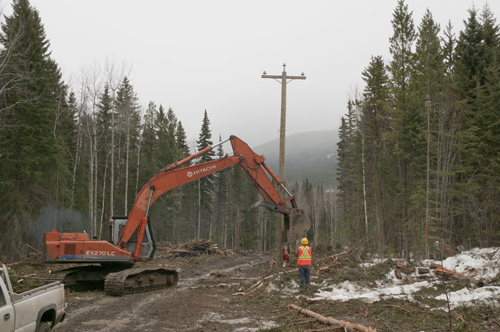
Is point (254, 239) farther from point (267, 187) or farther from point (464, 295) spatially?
point (464, 295)

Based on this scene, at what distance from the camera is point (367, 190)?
2917 centimetres

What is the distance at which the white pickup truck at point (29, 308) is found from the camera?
543 cm

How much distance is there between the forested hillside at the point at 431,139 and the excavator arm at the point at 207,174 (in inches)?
360

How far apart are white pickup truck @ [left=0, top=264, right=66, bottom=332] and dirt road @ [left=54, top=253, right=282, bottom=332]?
1.38 meters

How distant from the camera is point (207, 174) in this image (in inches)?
549

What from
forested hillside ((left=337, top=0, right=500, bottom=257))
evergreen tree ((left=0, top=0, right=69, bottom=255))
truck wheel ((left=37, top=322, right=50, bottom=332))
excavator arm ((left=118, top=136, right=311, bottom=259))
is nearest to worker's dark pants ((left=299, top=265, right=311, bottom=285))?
excavator arm ((left=118, top=136, right=311, bottom=259))

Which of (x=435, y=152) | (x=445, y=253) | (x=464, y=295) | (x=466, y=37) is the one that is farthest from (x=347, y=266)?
(x=466, y=37)

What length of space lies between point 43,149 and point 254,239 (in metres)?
37.6

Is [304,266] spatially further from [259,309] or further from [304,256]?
[259,309]

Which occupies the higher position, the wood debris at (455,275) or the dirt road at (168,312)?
the wood debris at (455,275)

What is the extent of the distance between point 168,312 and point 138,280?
3.29 meters

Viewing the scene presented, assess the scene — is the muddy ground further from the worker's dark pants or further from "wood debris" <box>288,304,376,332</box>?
the worker's dark pants

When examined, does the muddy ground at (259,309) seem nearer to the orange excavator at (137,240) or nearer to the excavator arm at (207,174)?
the orange excavator at (137,240)

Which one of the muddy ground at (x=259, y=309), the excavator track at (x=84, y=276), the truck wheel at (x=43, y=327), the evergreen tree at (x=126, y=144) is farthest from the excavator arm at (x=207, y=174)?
the evergreen tree at (x=126, y=144)
